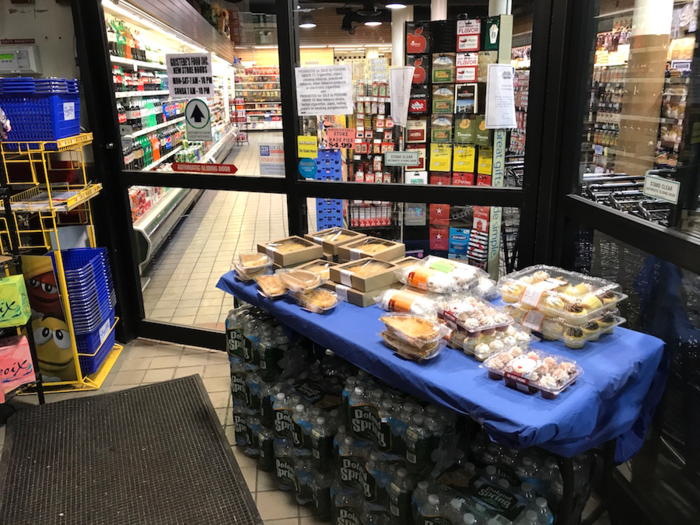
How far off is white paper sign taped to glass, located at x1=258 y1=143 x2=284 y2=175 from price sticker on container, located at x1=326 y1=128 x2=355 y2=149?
357mm

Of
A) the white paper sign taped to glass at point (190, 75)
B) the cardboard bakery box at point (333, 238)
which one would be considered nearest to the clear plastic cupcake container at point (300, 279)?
the cardboard bakery box at point (333, 238)

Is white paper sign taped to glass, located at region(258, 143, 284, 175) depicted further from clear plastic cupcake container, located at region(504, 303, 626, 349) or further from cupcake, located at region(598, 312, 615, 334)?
cupcake, located at region(598, 312, 615, 334)

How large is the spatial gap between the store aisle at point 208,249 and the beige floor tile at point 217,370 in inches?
21.2

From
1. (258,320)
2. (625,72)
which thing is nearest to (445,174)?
(625,72)

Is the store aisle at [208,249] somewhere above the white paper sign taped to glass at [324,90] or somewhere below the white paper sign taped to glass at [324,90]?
below

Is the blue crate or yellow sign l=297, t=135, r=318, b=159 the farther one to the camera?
the blue crate

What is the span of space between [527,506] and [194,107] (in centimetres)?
328

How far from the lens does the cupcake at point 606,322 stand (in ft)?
6.90

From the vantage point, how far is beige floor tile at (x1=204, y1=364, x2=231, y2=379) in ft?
13.0

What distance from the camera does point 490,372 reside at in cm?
189

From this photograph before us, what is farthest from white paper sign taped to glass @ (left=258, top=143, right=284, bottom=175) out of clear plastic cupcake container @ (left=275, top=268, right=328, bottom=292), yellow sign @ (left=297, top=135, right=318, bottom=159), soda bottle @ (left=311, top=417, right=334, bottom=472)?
soda bottle @ (left=311, top=417, right=334, bottom=472)

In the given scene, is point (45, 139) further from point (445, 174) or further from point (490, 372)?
point (490, 372)

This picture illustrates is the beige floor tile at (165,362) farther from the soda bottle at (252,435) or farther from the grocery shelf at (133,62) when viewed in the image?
the grocery shelf at (133,62)

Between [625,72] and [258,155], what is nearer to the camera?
[625,72]
